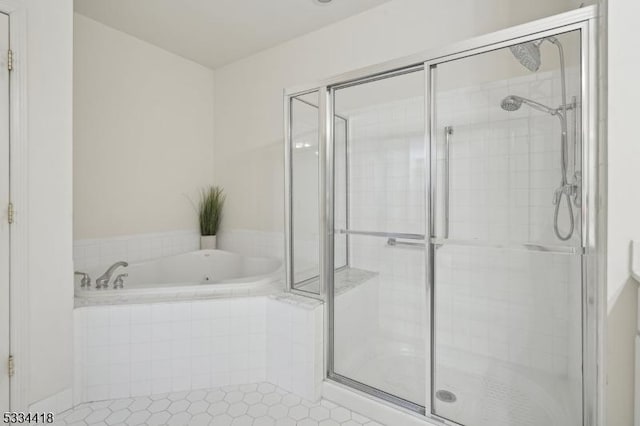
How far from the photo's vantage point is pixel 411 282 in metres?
2.12

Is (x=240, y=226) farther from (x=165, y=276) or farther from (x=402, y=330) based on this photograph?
(x=402, y=330)

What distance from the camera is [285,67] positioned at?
2.93 m

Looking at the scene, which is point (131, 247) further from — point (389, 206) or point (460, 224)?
point (460, 224)

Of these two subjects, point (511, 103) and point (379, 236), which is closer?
point (511, 103)

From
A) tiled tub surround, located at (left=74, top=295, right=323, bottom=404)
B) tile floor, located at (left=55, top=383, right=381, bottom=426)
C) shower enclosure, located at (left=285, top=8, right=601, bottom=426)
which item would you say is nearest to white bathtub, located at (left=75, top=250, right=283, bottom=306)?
tiled tub surround, located at (left=74, top=295, right=323, bottom=404)

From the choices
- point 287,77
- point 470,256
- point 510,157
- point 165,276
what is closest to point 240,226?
point 165,276

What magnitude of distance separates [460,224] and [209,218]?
2.45m

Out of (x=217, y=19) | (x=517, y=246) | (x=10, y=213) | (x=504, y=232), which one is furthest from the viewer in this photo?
(x=217, y=19)

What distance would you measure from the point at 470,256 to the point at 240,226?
219cm

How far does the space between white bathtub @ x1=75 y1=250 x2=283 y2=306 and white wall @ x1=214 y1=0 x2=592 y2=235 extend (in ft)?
1.30

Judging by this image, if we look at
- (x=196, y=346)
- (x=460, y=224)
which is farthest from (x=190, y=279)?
(x=460, y=224)

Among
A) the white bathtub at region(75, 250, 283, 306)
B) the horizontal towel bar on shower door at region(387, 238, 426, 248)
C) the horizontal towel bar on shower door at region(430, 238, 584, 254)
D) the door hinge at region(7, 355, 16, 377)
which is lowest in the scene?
the door hinge at region(7, 355, 16, 377)

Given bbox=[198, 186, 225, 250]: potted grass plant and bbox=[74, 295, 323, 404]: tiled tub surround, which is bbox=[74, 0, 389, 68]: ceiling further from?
bbox=[74, 295, 323, 404]: tiled tub surround

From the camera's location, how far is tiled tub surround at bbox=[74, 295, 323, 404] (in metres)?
1.81
